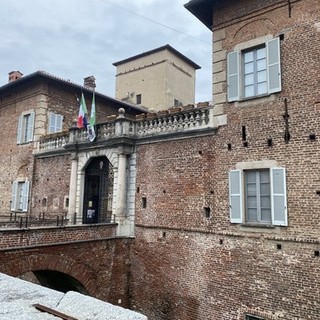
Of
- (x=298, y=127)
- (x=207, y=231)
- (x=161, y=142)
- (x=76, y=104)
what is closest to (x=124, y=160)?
(x=161, y=142)

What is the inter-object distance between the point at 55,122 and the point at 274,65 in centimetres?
1201

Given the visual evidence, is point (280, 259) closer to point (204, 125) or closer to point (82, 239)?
point (204, 125)

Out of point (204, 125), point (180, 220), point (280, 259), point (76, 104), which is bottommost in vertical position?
point (280, 259)

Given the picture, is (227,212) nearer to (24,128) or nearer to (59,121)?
(59,121)

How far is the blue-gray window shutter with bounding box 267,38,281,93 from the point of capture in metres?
9.20

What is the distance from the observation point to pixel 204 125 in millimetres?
10633

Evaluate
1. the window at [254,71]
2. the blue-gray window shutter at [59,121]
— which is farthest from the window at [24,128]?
the window at [254,71]

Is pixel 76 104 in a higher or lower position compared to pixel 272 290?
higher

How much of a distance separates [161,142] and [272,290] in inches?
233

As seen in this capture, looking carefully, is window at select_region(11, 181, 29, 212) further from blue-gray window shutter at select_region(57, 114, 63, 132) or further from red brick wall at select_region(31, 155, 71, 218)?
blue-gray window shutter at select_region(57, 114, 63, 132)

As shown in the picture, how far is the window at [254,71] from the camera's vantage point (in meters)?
9.30

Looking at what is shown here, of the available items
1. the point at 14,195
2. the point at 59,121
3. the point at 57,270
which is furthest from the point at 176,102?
the point at 57,270

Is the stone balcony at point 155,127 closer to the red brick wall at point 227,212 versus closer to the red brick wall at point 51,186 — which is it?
the red brick wall at point 227,212

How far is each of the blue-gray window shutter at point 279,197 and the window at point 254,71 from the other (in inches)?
93.9
